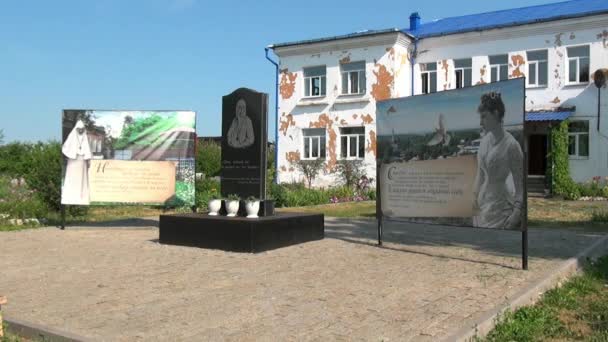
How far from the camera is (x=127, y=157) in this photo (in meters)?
12.9

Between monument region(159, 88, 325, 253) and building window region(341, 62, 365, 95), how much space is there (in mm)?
17669

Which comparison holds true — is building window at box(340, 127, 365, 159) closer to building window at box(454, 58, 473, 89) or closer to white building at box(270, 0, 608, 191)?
white building at box(270, 0, 608, 191)

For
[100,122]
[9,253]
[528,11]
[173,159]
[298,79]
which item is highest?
[528,11]

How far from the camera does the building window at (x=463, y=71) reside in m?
26.5

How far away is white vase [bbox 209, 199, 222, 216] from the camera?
34.3 feet

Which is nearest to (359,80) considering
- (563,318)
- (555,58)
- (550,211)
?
(555,58)

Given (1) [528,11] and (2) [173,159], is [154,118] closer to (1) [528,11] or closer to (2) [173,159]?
(2) [173,159]

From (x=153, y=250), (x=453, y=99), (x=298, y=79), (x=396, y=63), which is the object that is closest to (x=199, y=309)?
(x=153, y=250)

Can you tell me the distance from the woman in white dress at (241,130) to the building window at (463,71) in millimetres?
17835

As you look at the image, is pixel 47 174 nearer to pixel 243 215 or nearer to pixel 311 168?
pixel 243 215

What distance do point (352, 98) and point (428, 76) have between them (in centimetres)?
368

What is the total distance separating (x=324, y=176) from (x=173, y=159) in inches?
634

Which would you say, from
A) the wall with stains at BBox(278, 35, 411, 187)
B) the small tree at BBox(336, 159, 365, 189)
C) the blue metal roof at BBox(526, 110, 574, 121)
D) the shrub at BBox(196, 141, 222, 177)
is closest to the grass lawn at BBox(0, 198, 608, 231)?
the blue metal roof at BBox(526, 110, 574, 121)

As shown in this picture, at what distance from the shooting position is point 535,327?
518cm
